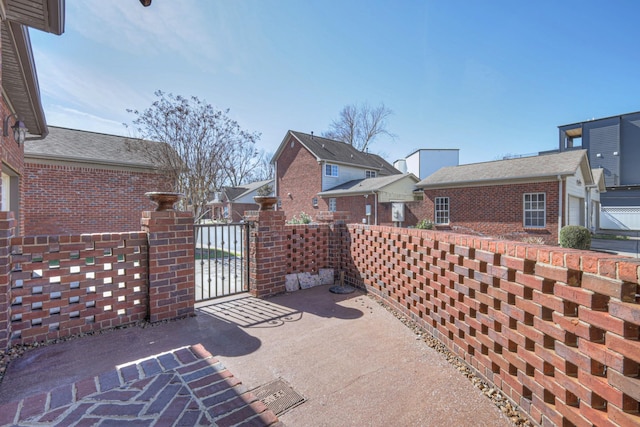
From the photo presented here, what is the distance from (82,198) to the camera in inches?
392

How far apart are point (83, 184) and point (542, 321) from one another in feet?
41.8

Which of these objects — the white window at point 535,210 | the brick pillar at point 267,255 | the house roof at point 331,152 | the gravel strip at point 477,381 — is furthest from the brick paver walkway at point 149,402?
the house roof at point 331,152

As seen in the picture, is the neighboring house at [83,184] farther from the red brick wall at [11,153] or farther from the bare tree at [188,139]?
the red brick wall at [11,153]

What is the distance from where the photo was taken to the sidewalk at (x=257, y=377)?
2.00m

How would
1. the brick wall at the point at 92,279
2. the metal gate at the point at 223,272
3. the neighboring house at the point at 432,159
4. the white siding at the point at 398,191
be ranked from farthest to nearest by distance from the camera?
1. the neighboring house at the point at 432,159
2. the white siding at the point at 398,191
3. the metal gate at the point at 223,272
4. the brick wall at the point at 92,279

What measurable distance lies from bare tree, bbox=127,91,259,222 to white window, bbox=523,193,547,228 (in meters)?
12.8

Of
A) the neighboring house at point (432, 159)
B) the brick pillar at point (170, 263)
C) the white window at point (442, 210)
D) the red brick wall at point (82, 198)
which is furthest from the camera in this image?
the neighboring house at point (432, 159)

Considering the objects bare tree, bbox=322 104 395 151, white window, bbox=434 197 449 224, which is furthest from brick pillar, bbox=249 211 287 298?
bare tree, bbox=322 104 395 151

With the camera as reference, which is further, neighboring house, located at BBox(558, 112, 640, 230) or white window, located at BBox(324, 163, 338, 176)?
neighboring house, located at BBox(558, 112, 640, 230)

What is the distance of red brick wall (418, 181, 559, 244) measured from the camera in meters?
12.0

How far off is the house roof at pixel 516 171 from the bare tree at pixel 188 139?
1108 centimetres

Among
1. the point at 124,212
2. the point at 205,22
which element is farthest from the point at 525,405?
the point at 124,212

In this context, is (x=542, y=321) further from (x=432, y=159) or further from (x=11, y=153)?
(x=432, y=159)

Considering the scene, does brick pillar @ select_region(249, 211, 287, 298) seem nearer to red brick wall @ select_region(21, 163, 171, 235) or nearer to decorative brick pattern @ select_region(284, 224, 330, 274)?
decorative brick pattern @ select_region(284, 224, 330, 274)
